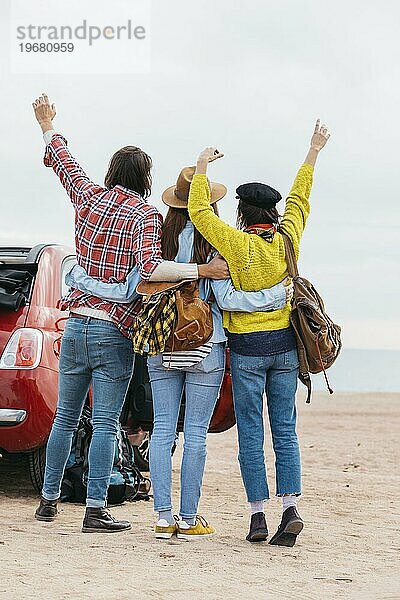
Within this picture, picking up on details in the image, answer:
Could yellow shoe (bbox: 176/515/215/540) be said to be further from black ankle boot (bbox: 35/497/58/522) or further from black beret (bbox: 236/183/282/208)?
black beret (bbox: 236/183/282/208)

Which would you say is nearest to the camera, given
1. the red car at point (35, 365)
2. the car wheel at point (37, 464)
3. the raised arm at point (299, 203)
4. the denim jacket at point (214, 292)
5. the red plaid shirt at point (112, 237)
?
the denim jacket at point (214, 292)

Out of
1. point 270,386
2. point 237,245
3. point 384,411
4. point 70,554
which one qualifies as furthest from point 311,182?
point 384,411

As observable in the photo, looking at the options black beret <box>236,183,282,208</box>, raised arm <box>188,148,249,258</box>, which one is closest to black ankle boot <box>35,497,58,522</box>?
raised arm <box>188,148,249,258</box>

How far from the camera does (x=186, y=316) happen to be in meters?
5.96

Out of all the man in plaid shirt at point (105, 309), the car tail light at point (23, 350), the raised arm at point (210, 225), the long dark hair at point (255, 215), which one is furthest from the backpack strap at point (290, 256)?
the car tail light at point (23, 350)

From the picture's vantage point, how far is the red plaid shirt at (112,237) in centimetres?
614

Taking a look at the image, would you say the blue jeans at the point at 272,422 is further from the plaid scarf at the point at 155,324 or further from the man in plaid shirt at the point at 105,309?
the man in plaid shirt at the point at 105,309

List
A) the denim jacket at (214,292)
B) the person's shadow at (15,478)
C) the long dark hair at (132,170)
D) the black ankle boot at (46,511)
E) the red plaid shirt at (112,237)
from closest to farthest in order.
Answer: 1. the denim jacket at (214,292)
2. the red plaid shirt at (112,237)
3. the long dark hair at (132,170)
4. the black ankle boot at (46,511)
5. the person's shadow at (15,478)

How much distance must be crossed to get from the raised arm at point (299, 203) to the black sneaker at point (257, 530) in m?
1.48

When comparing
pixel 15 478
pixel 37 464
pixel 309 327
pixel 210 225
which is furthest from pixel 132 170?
pixel 15 478

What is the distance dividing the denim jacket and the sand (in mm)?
1203

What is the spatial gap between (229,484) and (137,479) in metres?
1.51

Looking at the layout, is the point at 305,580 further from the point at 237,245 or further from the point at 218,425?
the point at 218,425

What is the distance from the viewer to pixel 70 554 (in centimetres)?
563
